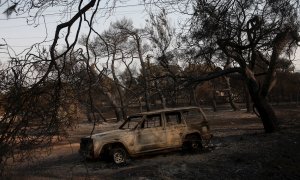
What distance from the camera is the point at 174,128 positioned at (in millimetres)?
19359

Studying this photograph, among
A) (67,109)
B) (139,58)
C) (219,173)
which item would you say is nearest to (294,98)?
(139,58)

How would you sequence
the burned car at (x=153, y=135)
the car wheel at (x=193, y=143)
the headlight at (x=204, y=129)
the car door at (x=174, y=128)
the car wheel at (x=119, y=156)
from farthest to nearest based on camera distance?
the headlight at (x=204, y=129)
the car wheel at (x=193, y=143)
the car door at (x=174, y=128)
the burned car at (x=153, y=135)
the car wheel at (x=119, y=156)

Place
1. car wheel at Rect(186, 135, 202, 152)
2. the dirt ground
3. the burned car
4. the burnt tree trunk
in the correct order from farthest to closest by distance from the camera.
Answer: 1. the burnt tree trunk
2. car wheel at Rect(186, 135, 202, 152)
3. the burned car
4. the dirt ground

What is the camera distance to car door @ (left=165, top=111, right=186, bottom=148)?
19.1m

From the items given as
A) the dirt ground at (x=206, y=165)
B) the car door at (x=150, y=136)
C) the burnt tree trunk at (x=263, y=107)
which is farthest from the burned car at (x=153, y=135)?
the burnt tree trunk at (x=263, y=107)

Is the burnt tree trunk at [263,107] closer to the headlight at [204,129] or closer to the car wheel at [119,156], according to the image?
the headlight at [204,129]

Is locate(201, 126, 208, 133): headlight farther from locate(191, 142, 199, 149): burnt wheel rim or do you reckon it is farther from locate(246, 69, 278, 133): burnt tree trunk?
locate(246, 69, 278, 133): burnt tree trunk

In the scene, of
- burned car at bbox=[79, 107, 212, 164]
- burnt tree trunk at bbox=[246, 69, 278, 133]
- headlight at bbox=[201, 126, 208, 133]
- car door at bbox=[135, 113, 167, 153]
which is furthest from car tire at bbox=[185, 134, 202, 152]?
burnt tree trunk at bbox=[246, 69, 278, 133]

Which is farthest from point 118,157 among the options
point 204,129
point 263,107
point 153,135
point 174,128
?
point 263,107

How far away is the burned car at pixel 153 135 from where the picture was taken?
17.9m

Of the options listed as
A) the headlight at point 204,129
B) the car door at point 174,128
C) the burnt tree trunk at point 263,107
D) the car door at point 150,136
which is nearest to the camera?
the car door at point 150,136

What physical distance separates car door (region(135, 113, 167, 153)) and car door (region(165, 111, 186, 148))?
9.2 inches

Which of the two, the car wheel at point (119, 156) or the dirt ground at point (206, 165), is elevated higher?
the car wheel at point (119, 156)

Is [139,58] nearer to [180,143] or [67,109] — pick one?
[180,143]
